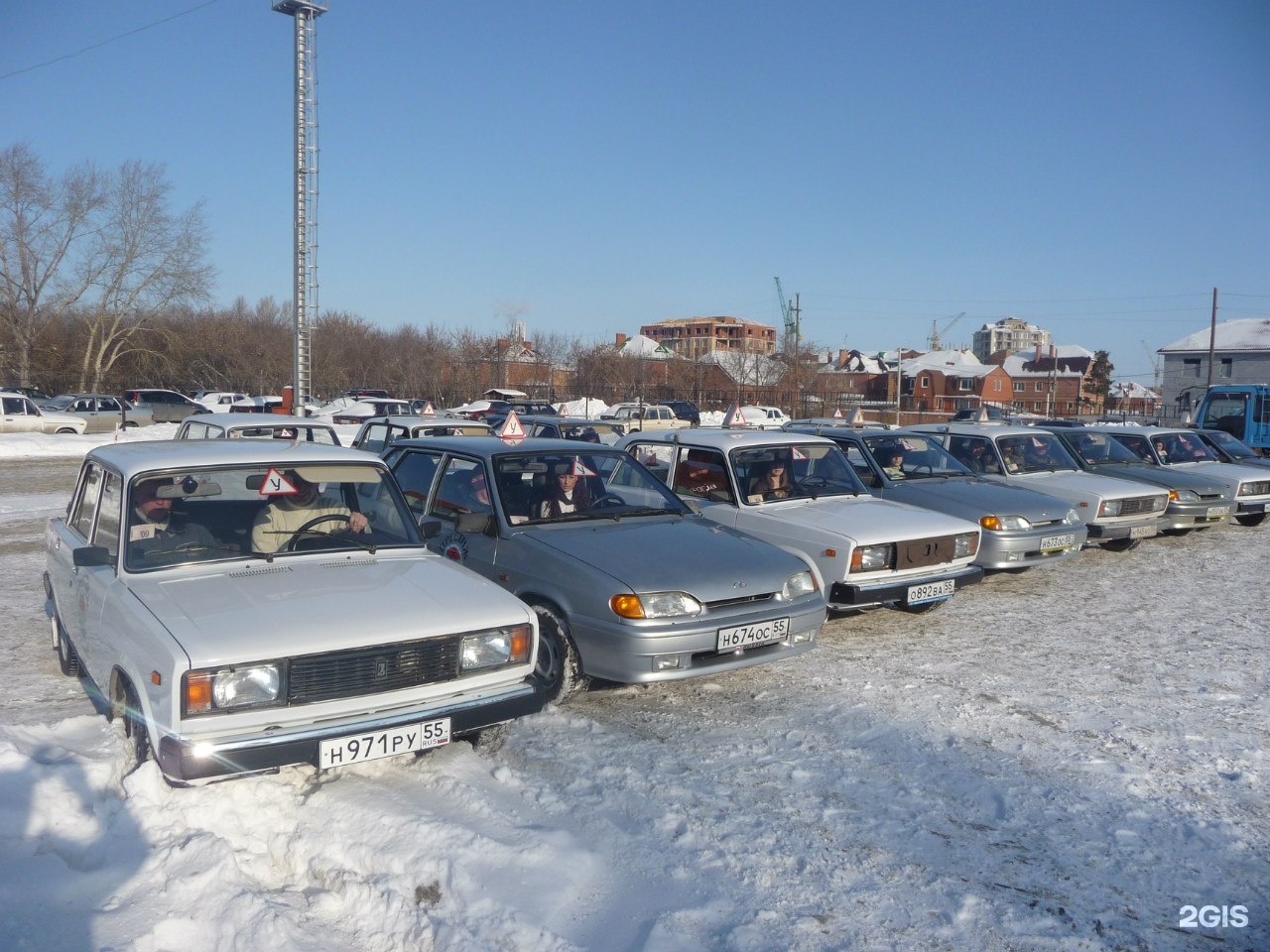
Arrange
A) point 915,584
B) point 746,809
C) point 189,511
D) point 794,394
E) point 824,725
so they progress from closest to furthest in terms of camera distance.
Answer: point 746,809
point 189,511
point 824,725
point 915,584
point 794,394

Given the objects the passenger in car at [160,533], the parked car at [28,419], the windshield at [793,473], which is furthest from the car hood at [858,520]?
the parked car at [28,419]

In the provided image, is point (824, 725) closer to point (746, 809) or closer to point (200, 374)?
point (746, 809)

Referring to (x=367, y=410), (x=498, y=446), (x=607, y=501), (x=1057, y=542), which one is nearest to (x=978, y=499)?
(x=1057, y=542)

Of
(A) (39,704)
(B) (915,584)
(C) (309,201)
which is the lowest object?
(A) (39,704)

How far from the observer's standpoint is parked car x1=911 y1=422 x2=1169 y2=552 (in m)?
10.4

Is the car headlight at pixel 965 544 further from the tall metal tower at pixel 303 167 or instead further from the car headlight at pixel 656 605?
the tall metal tower at pixel 303 167

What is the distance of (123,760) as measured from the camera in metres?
4.29

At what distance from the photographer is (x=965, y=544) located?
7.60m

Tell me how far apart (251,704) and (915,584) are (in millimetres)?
5029

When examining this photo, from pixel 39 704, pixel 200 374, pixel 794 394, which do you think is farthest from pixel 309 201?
pixel 200 374

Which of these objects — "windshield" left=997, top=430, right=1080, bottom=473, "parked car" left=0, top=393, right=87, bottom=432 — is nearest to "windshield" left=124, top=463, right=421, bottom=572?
"windshield" left=997, top=430, right=1080, bottom=473

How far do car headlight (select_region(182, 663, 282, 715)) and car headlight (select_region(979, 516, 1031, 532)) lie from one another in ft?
22.1

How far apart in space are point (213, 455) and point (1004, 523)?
6745 millimetres

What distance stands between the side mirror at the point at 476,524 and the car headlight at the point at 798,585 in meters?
1.89
